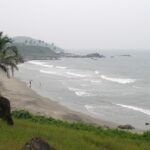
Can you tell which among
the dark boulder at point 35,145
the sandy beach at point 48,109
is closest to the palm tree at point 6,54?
the sandy beach at point 48,109

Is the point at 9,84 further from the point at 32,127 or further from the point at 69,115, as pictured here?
the point at 32,127

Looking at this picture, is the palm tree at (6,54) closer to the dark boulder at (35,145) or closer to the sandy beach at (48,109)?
the sandy beach at (48,109)

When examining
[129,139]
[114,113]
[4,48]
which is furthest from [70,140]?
[114,113]

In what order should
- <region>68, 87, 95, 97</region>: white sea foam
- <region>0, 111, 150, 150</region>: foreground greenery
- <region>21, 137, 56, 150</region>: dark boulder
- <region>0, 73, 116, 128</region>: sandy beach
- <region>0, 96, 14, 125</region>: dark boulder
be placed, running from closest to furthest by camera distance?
1. <region>21, 137, 56, 150</region>: dark boulder
2. <region>0, 111, 150, 150</region>: foreground greenery
3. <region>0, 96, 14, 125</region>: dark boulder
4. <region>0, 73, 116, 128</region>: sandy beach
5. <region>68, 87, 95, 97</region>: white sea foam

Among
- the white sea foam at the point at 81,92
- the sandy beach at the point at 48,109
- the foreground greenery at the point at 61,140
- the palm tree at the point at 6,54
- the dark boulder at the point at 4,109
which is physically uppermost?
the palm tree at the point at 6,54

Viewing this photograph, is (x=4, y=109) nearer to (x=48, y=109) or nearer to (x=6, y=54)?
(x=6, y=54)

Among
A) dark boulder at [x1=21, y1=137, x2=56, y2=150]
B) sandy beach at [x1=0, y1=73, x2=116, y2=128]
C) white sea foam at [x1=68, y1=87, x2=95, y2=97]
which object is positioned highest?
dark boulder at [x1=21, y1=137, x2=56, y2=150]

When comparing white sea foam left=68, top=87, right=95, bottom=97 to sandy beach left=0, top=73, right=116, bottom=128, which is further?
white sea foam left=68, top=87, right=95, bottom=97

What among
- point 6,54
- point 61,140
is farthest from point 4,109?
point 6,54

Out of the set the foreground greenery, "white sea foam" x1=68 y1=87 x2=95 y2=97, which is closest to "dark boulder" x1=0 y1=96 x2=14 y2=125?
the foreground greenery

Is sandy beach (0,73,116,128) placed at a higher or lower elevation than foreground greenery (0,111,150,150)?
lower

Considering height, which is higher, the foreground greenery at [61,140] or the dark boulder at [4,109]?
the dark boulder at [4,109]

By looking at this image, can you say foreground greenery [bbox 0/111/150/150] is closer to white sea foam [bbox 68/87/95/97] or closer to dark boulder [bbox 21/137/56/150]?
dark boulder [bbox 21/137/56/150]

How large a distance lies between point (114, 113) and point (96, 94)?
16585mm
